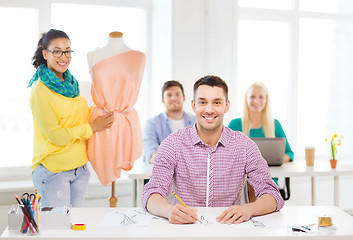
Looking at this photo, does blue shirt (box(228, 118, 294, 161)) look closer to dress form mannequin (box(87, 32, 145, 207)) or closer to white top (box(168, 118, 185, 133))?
white top (box(168, 118, 185, 133))

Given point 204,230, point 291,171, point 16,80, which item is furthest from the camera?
point 16,80

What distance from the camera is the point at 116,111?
2928 millimetres

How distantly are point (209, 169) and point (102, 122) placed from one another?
0.91m

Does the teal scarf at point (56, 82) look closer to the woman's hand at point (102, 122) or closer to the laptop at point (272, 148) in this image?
the woman's hand at point (102, 122)

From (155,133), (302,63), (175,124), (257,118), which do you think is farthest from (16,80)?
(302,63)

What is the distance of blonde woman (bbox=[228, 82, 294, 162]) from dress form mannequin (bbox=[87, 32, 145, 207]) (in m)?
1.27

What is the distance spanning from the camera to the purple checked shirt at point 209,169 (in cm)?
218

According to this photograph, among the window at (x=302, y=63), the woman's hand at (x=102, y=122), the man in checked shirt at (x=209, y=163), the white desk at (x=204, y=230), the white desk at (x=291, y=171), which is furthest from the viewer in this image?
the window at (x=302, y=63)

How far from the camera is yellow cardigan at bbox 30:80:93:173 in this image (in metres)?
2.62

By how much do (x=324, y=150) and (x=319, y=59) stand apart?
1.08 m

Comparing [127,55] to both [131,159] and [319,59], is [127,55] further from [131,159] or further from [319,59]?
[319,59]

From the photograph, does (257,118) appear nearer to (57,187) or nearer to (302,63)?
(302,63)

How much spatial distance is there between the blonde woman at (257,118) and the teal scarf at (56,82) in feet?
5.38

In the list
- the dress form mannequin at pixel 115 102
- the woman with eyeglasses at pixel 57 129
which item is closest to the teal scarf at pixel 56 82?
the woman with eyeglasses at pixel 57 129
